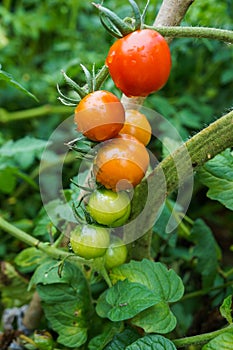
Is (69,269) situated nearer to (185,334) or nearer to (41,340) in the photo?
(41,340)

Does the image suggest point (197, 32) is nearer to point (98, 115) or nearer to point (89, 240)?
point (98, 115)

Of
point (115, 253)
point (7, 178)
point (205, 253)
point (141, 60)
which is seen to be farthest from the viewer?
point (7, 178)

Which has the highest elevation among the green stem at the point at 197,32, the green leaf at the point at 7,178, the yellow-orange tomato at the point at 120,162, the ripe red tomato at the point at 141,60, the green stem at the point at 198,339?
the green stem at the point at 197,32

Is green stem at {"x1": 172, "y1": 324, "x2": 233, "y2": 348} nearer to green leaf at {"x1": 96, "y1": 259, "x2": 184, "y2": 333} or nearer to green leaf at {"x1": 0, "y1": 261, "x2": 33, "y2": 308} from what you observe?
green leaf at {"x1": 96, "y1": 259, "x2": 184, "y2": 333}

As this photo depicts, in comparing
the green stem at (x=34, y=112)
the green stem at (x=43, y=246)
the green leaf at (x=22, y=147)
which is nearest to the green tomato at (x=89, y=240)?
the green stem at (x=43, y=246)

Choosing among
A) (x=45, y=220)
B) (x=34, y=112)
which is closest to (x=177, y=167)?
(x=45, y=220)

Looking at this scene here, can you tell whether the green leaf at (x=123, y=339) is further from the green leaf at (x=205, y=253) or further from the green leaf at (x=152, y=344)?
the green leaf at (x=205, y=253)

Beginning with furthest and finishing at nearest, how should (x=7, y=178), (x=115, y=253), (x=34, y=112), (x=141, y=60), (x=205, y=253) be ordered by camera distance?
(x=34, y=112), (x=7, y=178), (x=205, y=253), (x=115, y=253), (x=141, y=60)
